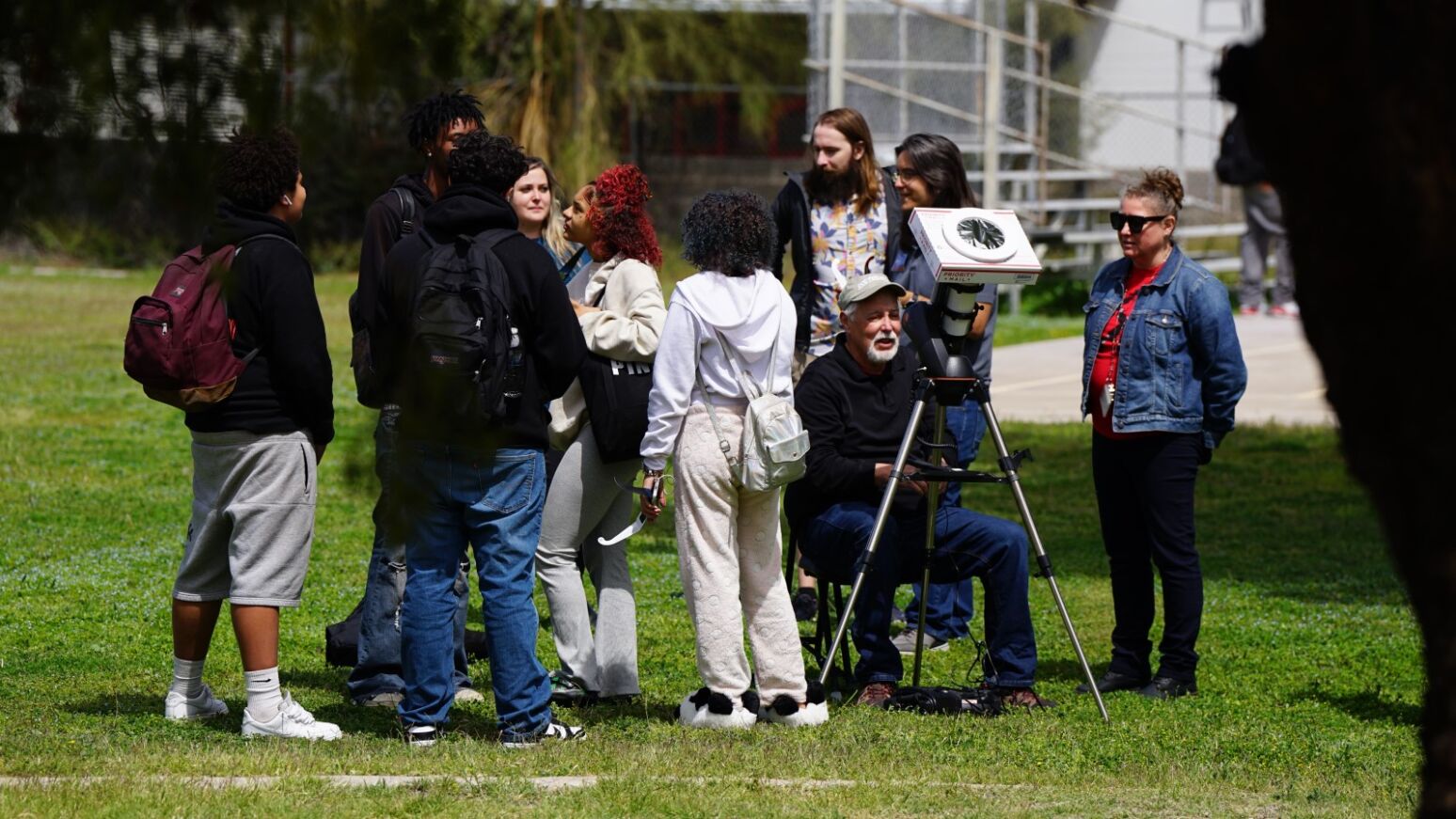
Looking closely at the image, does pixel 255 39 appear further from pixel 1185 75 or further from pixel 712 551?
pixel 1185 75

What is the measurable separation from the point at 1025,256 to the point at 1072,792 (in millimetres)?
1899

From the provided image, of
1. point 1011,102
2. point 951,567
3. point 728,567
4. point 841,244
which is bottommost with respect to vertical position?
point 951,567

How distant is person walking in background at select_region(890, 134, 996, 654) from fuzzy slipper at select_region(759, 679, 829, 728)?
1170 millimetres

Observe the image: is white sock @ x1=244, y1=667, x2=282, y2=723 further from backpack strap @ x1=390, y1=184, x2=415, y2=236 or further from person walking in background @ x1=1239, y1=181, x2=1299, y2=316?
person walking in background @ x1=1239, y1=181, x2=1299, y2=316

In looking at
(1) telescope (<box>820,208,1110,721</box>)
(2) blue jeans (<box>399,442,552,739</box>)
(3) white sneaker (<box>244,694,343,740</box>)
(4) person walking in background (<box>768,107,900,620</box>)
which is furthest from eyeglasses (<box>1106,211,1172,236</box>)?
(3) white sneaker (<box>244,694,343,740</box>)

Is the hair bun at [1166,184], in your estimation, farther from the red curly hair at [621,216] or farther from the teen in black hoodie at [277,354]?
the teen in black hoodie at [277,354]

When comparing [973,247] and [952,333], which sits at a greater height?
[973,247]

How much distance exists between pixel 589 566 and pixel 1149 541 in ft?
7.25

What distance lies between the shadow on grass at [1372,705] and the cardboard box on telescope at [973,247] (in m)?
2.22

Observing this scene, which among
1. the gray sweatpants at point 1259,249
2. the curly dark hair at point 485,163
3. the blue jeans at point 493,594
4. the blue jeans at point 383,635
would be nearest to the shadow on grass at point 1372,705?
the blue jeans at point 493,594

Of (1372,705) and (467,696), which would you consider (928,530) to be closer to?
(467,696)

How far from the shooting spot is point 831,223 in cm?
780

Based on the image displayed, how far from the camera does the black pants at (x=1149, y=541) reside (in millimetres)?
6824

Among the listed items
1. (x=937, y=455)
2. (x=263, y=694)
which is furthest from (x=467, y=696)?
(x=937, y=455)
